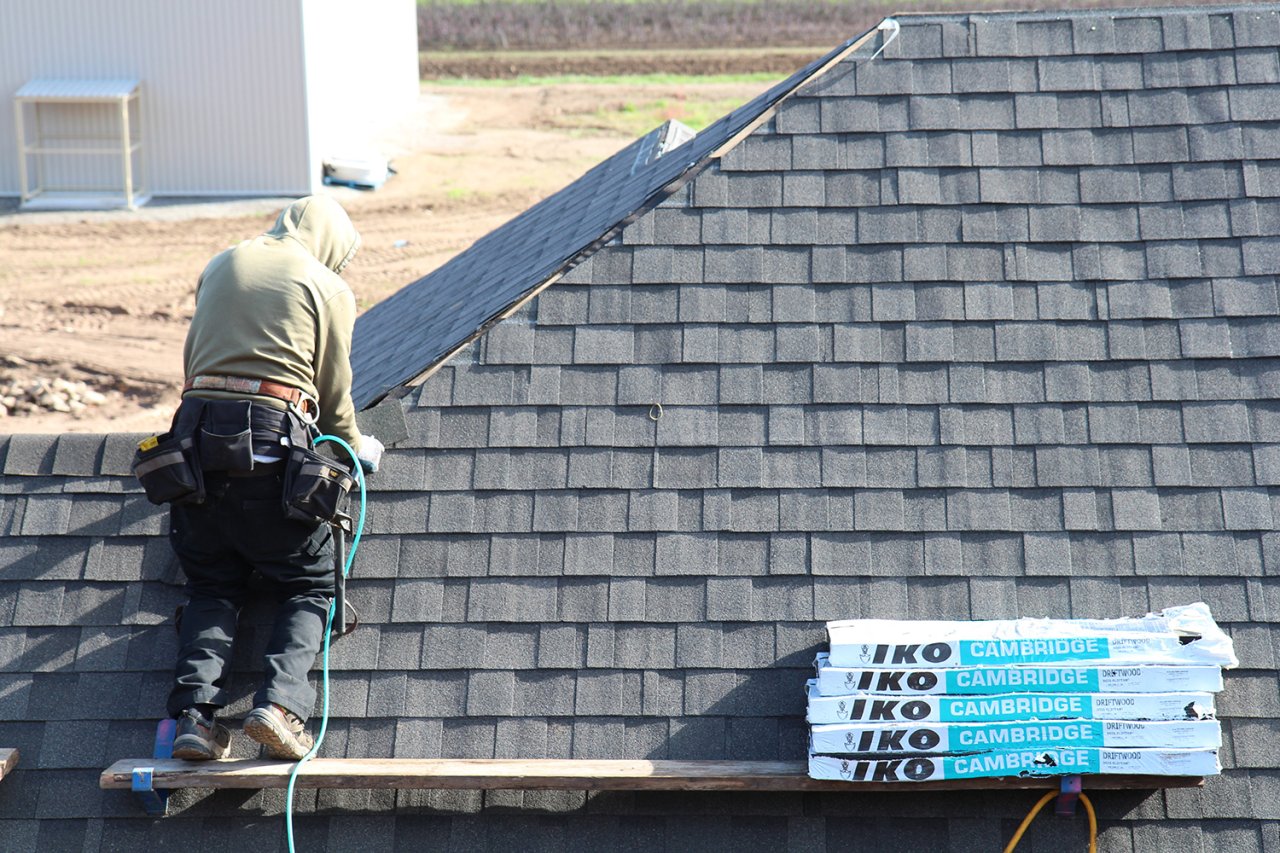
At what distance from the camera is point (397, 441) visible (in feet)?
16.7

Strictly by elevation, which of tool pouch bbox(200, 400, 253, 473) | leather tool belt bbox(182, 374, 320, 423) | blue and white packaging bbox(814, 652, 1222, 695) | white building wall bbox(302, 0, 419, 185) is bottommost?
blue and white packaging bbox(814, 652, 1222, 695)

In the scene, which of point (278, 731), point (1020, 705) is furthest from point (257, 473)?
point (1020, 705)

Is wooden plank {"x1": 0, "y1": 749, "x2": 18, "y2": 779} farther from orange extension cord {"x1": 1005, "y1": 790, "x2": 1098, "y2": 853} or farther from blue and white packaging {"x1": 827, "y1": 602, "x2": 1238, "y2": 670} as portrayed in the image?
orange extension cord {"x1": 1005, "y1": 790, "x2": 1098, "y2": 853}

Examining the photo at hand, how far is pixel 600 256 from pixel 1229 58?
10.4ft

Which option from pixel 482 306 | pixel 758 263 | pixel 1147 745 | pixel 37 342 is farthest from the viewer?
pixel 37 342

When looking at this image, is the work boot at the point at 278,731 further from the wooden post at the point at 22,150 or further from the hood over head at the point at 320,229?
the wooden post at the point at 22,150

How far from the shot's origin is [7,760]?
14.6 ft

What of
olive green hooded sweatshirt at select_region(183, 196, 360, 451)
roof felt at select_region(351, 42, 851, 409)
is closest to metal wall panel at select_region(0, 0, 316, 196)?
roof felt at select_region(351, 42, 851, 409)

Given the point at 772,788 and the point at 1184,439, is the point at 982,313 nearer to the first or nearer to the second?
the point at 1184,439

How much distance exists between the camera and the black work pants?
4.38 m

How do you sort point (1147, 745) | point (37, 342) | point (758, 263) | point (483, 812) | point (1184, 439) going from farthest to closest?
1. point (37, 342)
2. point (758, 263)
3. point (1184, 439)
4. point (483, 812)
5. point (1147, 745)

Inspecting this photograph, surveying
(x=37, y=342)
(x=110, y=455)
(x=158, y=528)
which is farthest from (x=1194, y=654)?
(x=37, y=342)

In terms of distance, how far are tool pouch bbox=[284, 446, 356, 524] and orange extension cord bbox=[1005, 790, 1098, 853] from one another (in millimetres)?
2849

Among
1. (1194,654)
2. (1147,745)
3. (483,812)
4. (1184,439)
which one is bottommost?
(483,812)
